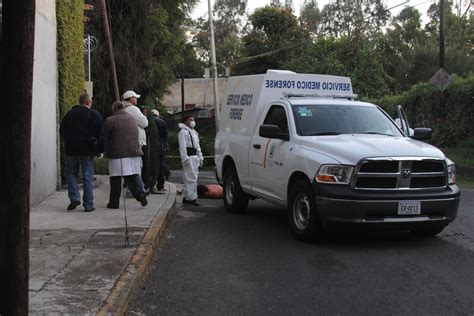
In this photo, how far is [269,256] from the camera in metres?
6.84

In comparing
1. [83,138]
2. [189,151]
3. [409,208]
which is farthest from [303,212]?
[189,151]

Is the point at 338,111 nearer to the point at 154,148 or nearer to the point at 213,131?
the point at 154,148

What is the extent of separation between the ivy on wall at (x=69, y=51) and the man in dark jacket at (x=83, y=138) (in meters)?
3.12

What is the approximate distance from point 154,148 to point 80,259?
5264 mm

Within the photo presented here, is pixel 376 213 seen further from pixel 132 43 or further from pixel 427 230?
pixel 132 43

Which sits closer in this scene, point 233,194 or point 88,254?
point 88,254

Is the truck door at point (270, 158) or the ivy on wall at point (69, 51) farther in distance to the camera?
the ivy on wall at point (69, 51)

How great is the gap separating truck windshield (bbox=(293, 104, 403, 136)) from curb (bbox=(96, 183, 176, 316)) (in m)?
2.45

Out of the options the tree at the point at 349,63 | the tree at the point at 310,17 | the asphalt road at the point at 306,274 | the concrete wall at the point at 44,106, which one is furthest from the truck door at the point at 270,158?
the tree at the point at 310,17

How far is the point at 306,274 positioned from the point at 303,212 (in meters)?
1.60

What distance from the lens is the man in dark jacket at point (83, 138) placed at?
8758mm

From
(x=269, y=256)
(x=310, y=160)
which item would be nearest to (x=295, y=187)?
(x=310, y=160)

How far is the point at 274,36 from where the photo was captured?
1746 inches

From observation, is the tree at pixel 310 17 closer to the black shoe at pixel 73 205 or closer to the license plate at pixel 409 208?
the black shoe at pixel 73 205
